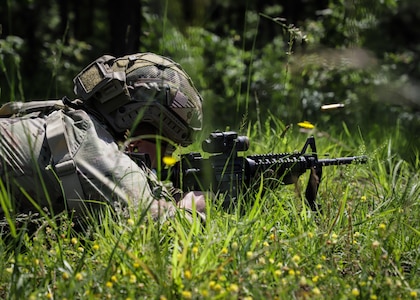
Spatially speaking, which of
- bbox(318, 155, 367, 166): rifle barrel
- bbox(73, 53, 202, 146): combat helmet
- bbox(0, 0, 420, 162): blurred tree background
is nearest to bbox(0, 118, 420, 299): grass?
bbox(318, 155, 367, 166): rifle barrel

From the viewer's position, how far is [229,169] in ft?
11.7

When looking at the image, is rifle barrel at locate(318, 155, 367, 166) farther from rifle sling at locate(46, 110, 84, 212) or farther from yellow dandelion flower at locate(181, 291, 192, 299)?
yellow dandelion flower at locate(181, 291, 192, 299)

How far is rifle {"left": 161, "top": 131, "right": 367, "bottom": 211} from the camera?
351 centimetres

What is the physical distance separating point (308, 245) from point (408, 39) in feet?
29.3

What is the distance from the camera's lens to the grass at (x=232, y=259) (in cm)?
246

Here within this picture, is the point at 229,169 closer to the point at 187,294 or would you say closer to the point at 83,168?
the point at 83,168

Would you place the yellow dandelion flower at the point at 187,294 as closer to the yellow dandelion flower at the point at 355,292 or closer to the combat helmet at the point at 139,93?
the yellow dandelion flower at the point at 355,292

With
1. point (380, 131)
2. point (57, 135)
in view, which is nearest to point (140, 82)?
point (57, 135)

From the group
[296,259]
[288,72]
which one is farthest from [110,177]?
[288,72]

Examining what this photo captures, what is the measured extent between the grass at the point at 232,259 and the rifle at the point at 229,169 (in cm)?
14

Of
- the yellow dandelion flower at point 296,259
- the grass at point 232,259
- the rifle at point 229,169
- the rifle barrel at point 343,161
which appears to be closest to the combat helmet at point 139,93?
the rifle at point 229,169

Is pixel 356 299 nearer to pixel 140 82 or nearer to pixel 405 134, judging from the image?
pixel 140 82

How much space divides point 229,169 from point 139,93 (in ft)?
1.93

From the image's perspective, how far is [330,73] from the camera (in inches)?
278
